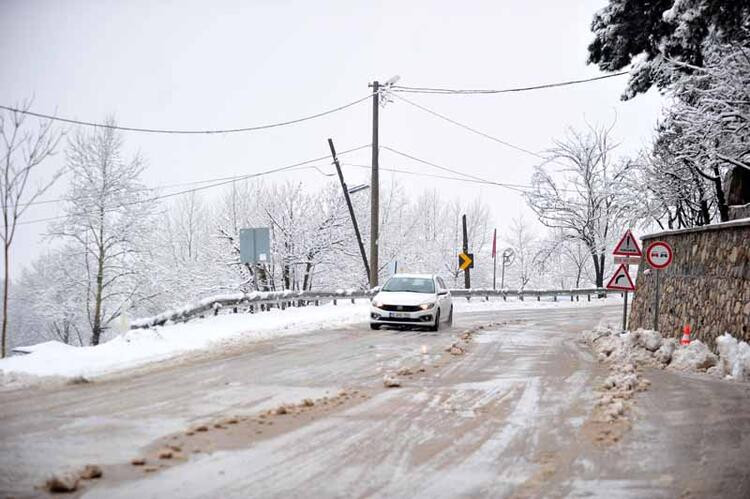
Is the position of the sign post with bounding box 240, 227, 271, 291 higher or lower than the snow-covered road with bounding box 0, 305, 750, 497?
higher

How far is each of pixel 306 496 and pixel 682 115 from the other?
1724 cm

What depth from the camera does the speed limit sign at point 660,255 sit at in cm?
1423

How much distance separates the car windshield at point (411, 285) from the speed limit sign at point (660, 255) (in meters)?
6.69

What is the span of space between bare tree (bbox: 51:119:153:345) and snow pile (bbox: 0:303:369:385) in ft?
60.8

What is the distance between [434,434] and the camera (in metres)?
6.02

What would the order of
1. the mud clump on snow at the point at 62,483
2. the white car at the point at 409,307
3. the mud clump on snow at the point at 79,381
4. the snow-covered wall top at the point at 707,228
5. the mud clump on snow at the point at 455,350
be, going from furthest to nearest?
the white car at the point at 409,307, the mud clump on snow at the point at 455,350, the snow-covered wall top at the point at 707,228, the mud clump on snow at the point at 79,381, the mud clump on snow at the point at 62,483

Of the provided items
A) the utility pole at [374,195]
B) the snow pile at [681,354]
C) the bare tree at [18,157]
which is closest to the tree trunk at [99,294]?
the bare tree at [18,157]

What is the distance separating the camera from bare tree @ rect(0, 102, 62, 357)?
2108 centimetres

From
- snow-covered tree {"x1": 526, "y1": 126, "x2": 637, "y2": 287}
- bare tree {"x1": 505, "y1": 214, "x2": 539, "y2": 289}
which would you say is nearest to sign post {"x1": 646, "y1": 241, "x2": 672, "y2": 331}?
snow-covered tree {"x1": 526, "y1": 126, "x2": 637, "y2": 287}

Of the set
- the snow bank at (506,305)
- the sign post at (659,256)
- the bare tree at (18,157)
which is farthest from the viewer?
the snow bank at (506,305)

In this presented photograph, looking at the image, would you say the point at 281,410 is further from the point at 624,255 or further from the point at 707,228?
the point at 624,255

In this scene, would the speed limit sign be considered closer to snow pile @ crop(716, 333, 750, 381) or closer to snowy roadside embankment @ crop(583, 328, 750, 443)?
snowy roadside embankment @ crop(583, 328, 750, 443)

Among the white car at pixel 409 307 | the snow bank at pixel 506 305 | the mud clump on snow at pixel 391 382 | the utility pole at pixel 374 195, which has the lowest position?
the snow bank at pixel 506 305

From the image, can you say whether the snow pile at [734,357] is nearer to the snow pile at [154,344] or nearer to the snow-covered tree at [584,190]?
the snow pile at [154,344]
